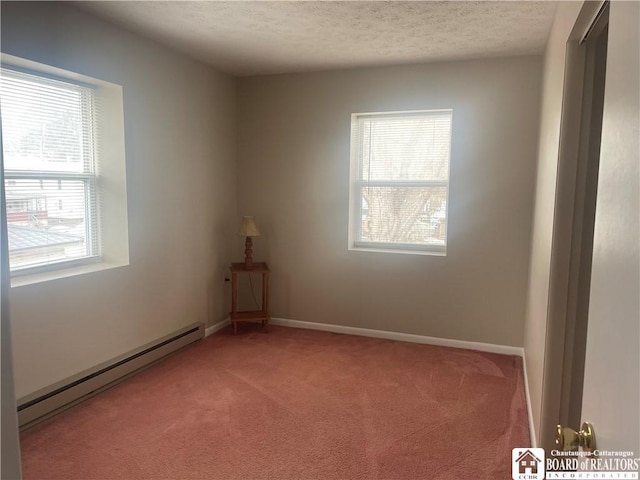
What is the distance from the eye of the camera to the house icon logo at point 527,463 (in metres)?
2.19

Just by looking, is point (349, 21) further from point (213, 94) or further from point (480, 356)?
point (480, 356)

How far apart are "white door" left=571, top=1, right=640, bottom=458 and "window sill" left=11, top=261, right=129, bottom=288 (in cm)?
275

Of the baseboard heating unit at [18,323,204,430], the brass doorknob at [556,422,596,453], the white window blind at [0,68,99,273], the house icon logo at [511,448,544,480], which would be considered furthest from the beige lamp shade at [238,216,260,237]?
the brass doorknob at [556,422,596,453]

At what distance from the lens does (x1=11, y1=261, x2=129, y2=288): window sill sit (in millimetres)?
2607

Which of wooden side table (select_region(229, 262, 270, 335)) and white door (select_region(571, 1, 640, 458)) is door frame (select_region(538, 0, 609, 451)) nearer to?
white door (select_region(571, 1, 640, 458))

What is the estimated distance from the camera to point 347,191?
414 centimetres

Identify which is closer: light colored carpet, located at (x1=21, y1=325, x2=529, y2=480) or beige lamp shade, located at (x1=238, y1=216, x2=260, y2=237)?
light colored carpet, located at (x1=21, y1=325, x2=529, y2=480)

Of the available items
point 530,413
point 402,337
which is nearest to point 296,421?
point 530,413

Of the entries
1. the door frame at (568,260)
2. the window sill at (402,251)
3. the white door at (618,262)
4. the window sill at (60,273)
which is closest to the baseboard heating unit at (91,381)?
the window sill at (60,273)

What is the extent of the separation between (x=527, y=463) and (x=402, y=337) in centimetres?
184

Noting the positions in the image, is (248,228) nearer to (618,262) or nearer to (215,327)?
(215,327)

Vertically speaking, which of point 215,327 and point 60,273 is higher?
point 60,273

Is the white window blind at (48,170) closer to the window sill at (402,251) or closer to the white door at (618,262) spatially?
the window sill at (402,251)

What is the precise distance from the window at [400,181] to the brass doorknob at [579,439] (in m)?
3.11
